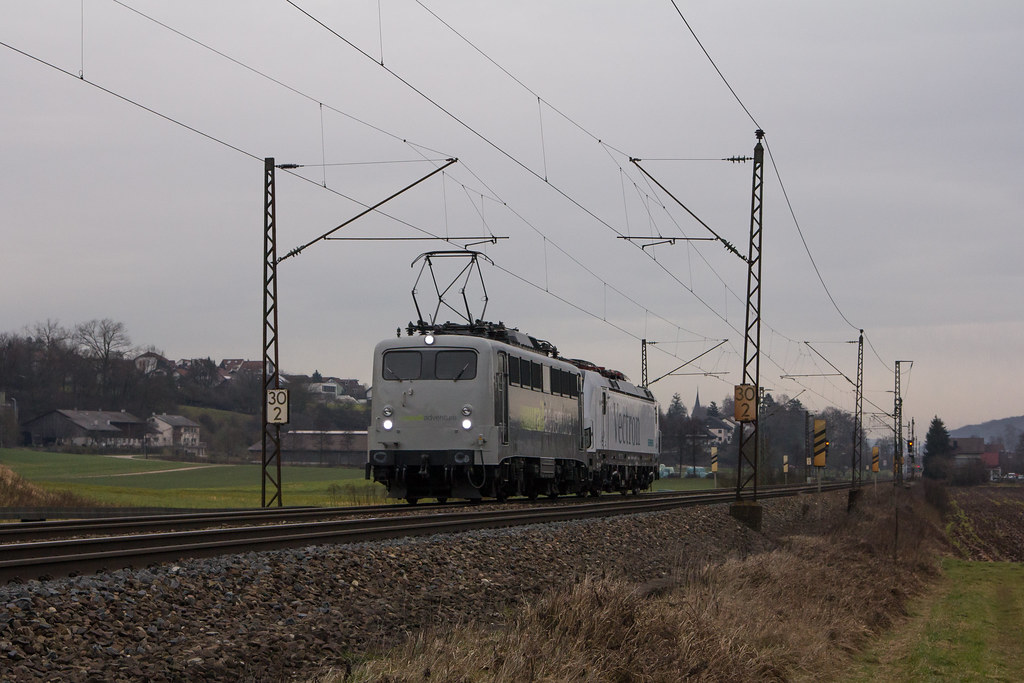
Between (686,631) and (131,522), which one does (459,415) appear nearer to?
(131,522)

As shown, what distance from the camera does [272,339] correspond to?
27.7 meters

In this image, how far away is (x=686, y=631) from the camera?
12773 mm

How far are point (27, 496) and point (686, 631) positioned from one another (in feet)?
83.1

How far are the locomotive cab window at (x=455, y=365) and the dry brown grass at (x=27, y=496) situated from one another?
12.1m

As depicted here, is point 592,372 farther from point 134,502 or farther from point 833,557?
point 134,502

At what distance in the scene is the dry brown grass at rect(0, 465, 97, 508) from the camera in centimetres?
3139

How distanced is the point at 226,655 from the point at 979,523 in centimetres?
7171

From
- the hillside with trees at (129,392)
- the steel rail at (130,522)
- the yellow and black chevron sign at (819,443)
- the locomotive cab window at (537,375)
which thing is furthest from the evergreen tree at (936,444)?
the steel rail at (130,522)

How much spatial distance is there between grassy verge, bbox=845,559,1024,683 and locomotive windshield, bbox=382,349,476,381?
34.0 feet

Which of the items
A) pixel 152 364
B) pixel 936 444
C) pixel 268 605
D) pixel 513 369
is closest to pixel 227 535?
pixel 268 605

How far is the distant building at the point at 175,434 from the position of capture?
124m

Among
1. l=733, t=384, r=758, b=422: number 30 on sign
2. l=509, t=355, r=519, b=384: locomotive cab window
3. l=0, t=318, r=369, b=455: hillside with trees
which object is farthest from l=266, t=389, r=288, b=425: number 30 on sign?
l=0, t=318, r=369, b=455: hillside with trees

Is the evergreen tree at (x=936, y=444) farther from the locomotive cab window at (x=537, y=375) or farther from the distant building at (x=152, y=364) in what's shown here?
the locomotive cab window at (x=537, y=375)

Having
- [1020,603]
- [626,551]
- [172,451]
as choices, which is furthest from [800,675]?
[172,451]
